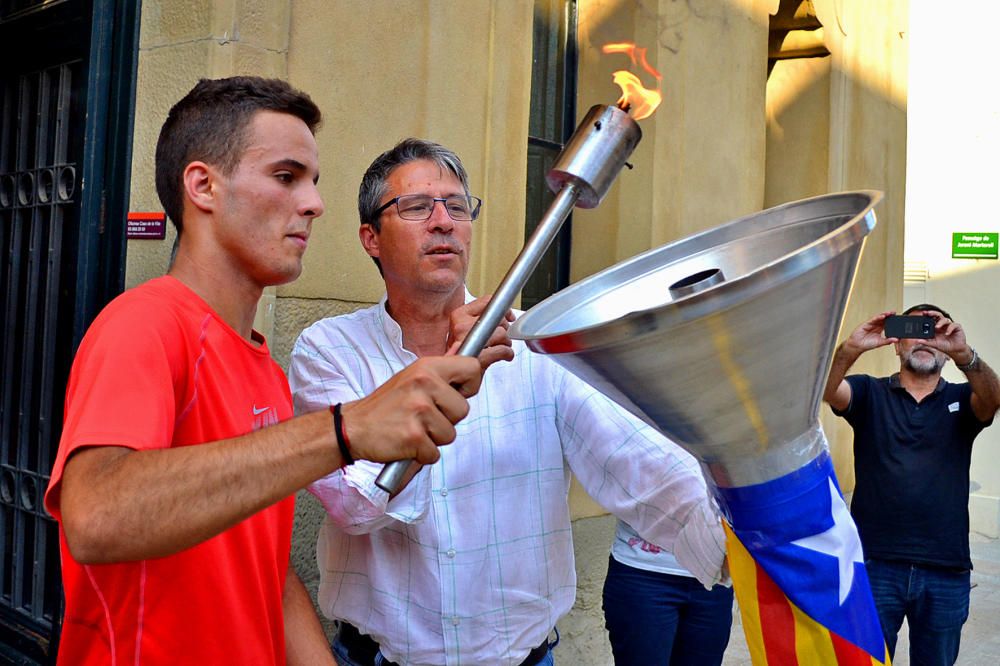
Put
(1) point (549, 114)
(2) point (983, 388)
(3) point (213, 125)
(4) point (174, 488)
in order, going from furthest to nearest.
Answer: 1. (1) point (549, 114)
2. (2) point (983, 388)
3. (3) point (213, 125)
4. (4) point (174, 488)

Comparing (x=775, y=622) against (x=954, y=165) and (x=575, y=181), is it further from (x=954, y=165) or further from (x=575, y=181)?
(x=954, y=165)

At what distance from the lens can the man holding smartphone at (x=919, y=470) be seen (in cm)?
475

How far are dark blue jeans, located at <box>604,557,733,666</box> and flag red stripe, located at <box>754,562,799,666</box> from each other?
7.63 ft

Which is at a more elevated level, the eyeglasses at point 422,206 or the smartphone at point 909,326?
the eyeglasses at point 422,206

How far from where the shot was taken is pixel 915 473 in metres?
4.88

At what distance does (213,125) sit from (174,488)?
2.52ft

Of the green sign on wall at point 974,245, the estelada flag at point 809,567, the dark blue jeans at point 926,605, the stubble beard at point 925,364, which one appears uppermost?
the green sign on wall at point 974,245

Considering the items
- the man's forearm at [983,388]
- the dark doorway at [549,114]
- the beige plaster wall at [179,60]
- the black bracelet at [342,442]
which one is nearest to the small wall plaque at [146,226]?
the beige plaster wall at [179,60]

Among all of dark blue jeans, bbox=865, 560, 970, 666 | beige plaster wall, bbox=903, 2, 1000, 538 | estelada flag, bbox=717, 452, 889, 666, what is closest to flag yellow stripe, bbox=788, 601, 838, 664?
estelada flag, bbox=717, 452, 889, 666

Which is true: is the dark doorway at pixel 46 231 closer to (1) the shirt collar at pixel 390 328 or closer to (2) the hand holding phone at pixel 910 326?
(1) the shirt collar at pixel 390 328

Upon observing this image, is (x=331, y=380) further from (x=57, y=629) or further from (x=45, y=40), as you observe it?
(x=45, y=40)

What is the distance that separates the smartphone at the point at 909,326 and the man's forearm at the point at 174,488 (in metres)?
4.19

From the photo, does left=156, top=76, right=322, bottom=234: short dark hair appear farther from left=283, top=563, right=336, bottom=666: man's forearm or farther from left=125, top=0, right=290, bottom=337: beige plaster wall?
left=125, top=0, right=290, bottom=337: beige plaster wall

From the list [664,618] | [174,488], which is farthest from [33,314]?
[174,488]
